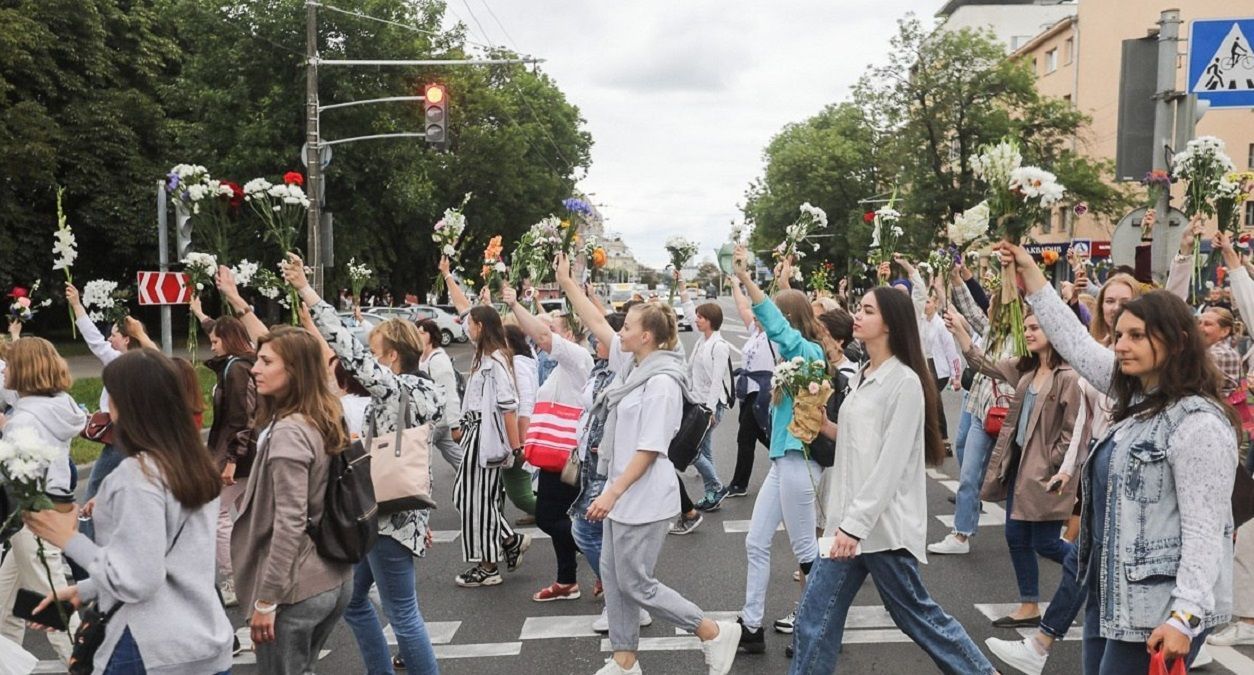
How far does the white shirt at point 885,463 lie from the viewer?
4.02 meters

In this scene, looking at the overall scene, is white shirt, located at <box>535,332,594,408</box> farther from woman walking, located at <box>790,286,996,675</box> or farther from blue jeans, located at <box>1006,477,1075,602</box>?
blue jeans, located at <box>1006,477,1075,602</box>

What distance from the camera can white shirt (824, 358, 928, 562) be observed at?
4.02 metres

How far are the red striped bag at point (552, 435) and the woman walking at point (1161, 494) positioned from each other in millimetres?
3450

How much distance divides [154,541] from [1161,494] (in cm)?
296

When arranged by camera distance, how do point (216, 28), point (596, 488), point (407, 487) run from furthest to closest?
point (216, 28) → point (596, 488) → point (407, 487)

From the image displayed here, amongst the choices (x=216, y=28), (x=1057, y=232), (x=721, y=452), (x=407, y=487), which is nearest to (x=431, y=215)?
(x=216, y=28)

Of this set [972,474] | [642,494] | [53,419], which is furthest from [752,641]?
[53,419]

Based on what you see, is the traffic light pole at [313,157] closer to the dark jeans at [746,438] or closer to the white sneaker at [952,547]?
the dark jeans at [746,438]

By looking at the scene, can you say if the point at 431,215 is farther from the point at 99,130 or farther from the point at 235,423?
the point at 235,423

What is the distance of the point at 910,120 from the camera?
42031 mm

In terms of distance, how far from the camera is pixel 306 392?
3.87 meters

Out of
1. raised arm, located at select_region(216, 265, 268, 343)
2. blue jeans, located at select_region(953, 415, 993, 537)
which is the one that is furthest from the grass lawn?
blue jeans, located at select_region(953, 415, 993, 537)

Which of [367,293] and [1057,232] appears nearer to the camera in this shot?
[367,293]

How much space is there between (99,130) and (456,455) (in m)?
26.9
